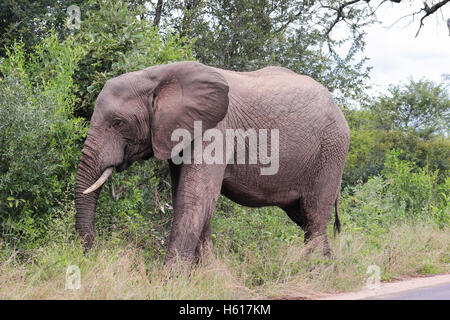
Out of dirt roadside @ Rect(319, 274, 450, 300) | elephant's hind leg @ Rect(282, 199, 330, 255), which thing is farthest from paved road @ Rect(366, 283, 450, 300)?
elephant's hind leg @ Rect(282, 199, 330, 255)

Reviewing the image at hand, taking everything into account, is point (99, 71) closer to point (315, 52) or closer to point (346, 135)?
point (346, 135)

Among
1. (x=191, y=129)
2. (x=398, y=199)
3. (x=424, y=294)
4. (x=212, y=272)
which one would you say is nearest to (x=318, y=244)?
(x=424, y=294)

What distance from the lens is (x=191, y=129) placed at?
6.79 m

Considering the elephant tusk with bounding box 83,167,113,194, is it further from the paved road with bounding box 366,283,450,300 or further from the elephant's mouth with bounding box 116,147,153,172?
the paved road with bounding box 366,283,450,300

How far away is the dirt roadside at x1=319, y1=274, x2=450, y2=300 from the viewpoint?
21.5ft

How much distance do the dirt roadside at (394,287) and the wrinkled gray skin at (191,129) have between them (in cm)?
158

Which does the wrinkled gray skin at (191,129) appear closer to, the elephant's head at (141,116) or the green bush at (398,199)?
the elephant's head at (141,116)

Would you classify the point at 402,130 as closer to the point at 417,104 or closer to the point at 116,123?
the point at 417,104

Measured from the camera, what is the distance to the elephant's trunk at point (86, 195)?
6.63 meters

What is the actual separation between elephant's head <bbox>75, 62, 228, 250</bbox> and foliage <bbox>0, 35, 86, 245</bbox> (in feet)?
2.46

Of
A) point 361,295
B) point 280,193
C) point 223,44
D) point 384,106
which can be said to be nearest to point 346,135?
point 280,193

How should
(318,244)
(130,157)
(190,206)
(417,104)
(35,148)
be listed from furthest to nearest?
(417,104) → (318,244) → (35,148) → (130,157) → (190,206)

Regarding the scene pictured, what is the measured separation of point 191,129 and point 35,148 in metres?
1.92

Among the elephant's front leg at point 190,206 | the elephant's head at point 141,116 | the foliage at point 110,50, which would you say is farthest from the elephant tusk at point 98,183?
the foliage at point 110,50
